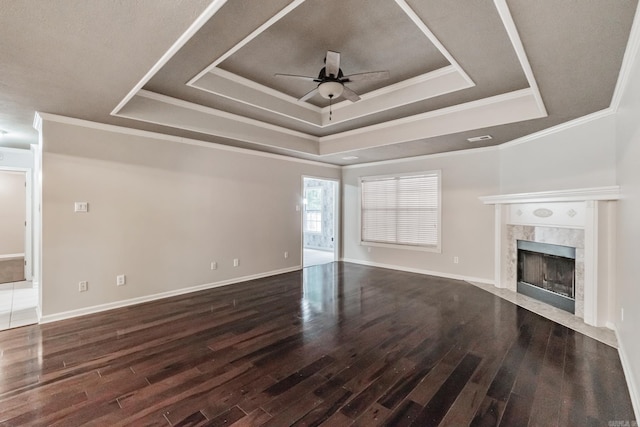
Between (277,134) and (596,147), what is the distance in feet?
14.8

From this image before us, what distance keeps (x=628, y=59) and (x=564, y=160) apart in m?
2.18

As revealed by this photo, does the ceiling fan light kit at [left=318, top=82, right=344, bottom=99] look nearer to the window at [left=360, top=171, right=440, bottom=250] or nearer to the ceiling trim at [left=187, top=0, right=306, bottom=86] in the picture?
the ceiling trim at [left=187, top=0, right=306, bottom=86]

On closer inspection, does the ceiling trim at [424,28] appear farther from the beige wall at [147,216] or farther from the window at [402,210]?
the beige wall at [147,216]

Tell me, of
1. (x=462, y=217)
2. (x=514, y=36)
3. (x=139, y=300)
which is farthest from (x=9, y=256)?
(x=462, y=217)

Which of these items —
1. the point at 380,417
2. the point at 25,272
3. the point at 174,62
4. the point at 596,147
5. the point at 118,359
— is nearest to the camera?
the point at 380,417

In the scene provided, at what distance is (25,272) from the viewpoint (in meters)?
5.78

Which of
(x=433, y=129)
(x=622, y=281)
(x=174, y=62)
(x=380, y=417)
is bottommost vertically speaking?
(x=380, y=417)

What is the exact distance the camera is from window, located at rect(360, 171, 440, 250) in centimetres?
608

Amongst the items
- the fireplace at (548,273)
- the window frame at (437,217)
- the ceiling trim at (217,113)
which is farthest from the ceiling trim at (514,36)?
the ceiling trim at (217,113)

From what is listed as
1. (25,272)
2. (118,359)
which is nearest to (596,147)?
(118,359)

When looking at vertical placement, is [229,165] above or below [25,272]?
above

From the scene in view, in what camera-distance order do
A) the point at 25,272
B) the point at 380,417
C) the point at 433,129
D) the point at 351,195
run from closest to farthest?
1. the point at 380,417
2. the point at 433,129
3. the point at 25,272
4. the point at 351,195

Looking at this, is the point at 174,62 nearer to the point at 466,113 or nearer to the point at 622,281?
the point at 466,113

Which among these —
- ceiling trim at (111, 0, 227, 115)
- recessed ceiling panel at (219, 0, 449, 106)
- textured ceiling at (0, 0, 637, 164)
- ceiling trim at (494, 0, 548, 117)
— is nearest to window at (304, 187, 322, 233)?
textured ceiling at (0, 0, 637, 164)
